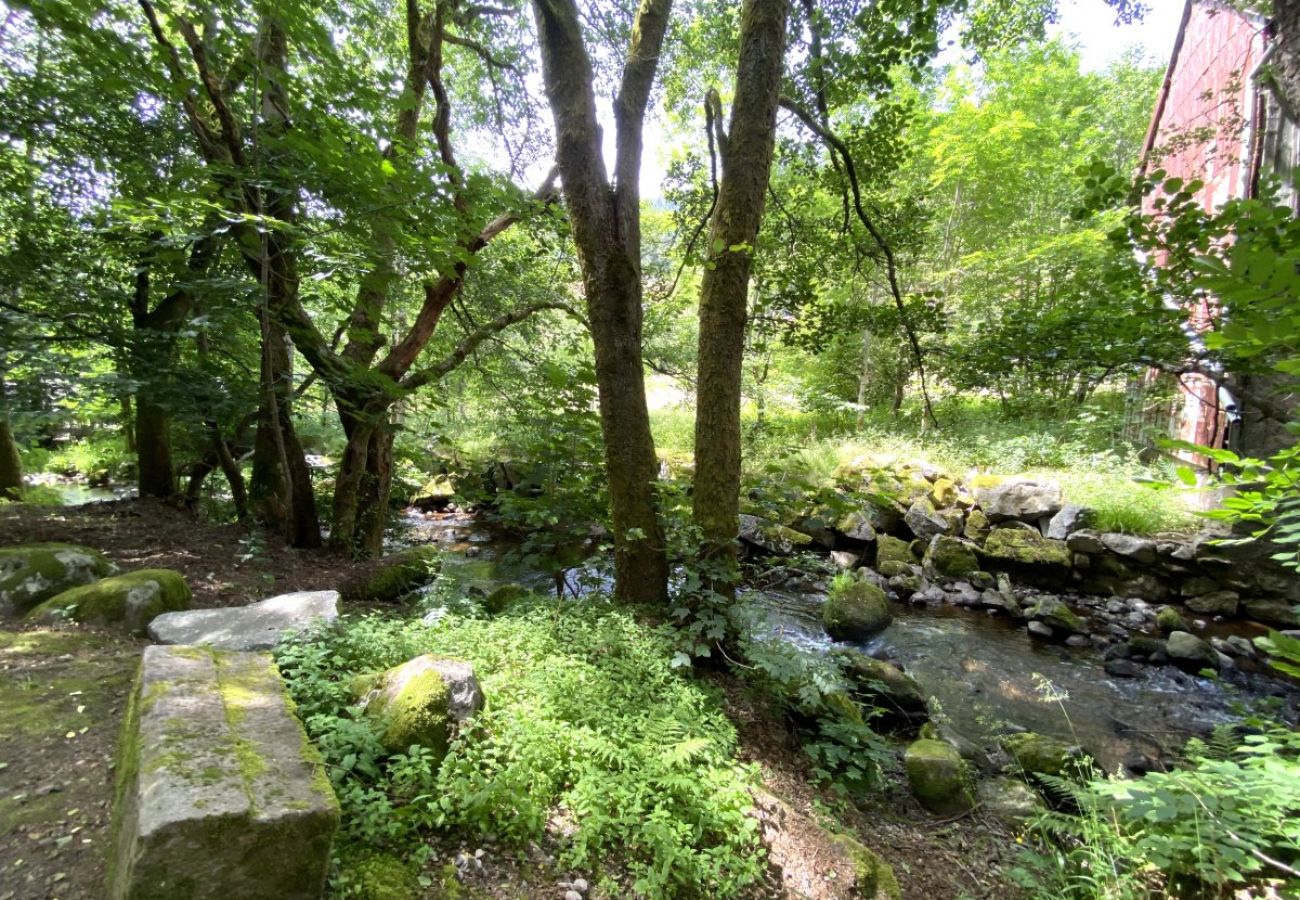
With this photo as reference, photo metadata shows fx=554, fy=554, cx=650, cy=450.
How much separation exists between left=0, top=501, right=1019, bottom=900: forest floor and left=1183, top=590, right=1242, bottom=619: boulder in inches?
250

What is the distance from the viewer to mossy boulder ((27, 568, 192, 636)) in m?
3.49

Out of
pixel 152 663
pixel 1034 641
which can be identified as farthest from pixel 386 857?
pixel 1034 641

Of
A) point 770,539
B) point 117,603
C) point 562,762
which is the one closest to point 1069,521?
point 770,539

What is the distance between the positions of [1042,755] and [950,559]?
4.79 meters

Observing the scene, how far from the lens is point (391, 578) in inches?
227

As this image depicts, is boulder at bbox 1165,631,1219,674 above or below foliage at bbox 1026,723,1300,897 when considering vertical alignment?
below

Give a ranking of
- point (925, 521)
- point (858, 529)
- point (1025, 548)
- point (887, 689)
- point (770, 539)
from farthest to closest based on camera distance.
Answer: point (858, 529) < point (925, 521) < point (770, 539) < point (1025, 548) < point (887, 689)

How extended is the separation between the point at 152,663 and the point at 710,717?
8.59 feet

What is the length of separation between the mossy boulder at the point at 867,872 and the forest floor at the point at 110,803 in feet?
0.23

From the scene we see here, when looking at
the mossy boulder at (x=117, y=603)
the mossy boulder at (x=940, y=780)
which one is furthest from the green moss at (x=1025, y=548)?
the mossy boulder at (x=117, y=603)

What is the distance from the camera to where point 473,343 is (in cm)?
656

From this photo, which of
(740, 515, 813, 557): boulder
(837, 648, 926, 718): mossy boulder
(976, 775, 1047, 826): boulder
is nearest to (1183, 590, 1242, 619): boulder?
(740, 515, 813, 557): boulder

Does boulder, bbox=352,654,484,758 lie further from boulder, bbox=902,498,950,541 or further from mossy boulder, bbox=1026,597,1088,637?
boulder, bbox=902,498,950,541

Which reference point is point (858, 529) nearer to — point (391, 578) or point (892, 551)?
point (892, 551)
